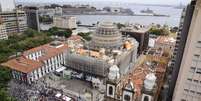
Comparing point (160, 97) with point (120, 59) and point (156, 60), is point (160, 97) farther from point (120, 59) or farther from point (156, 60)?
point (120, 59)

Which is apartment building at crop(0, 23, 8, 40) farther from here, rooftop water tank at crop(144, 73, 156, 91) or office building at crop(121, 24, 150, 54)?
rooftop water tank at crop(144, 73, 156, 91)

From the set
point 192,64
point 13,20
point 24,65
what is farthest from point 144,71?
point 13,20

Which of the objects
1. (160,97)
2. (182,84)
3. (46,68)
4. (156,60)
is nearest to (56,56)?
(46,68)

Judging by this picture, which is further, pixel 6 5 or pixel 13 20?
pixel 6 5

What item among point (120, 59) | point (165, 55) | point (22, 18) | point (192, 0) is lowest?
point (120, 59)

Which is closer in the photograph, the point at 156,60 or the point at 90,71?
the point at 156,60

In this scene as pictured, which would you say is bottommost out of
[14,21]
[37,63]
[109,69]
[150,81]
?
[37,63]

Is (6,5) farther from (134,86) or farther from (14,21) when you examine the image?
(134,86)
